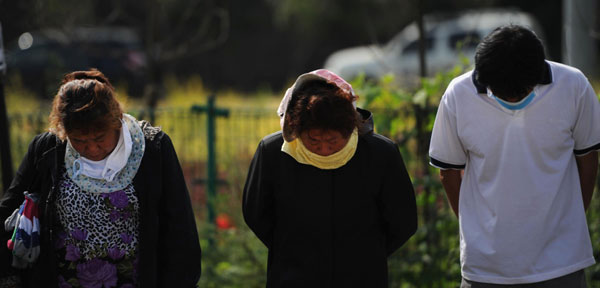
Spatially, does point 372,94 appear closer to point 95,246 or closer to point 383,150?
point 383,150

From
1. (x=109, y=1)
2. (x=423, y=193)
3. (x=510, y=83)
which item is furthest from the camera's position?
(x=109, y=1)

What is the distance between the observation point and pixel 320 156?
259 centimetres

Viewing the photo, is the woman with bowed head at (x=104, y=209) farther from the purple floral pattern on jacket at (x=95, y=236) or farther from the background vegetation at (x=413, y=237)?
the background vegetation at (x=413, y=237)

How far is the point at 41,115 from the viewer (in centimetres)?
561

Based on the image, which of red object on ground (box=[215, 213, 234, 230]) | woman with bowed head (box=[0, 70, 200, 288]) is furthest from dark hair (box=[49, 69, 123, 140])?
red object on ground (box=[215, 213, 234, 230])

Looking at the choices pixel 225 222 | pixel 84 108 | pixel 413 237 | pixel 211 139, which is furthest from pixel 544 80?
pixel 211 139

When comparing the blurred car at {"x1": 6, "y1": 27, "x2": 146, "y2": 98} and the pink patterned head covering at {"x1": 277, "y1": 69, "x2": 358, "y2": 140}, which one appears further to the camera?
the blurred car at {"x1": 6, "y1": 27, "x2": 146, "y2": 98}

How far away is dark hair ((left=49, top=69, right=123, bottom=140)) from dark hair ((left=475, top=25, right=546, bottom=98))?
4.39ft

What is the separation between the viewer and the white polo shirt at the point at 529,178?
261cm

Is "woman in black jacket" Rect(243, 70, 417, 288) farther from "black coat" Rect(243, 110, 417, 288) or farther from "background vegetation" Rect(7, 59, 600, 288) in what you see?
"background vegetation" Rect(7, 59, 600, 288)

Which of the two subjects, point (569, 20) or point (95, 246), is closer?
point (95, 246)

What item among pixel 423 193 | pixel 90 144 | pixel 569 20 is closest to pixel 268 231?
pixel 90 144

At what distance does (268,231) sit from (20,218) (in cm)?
92

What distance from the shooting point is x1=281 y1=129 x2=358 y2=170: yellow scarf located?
2.59 metres
